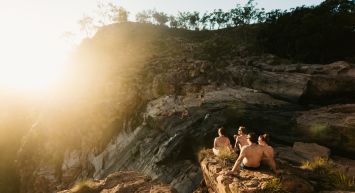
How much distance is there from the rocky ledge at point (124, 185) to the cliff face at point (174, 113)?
9.95 metres

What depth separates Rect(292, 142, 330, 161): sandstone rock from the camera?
2731cm

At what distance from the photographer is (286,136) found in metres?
30.2

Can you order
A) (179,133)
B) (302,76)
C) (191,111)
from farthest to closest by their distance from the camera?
(302,76)
(191,111)
(179,133)

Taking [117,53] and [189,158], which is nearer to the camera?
[189,158]

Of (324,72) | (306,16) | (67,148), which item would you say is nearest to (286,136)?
(324,72)

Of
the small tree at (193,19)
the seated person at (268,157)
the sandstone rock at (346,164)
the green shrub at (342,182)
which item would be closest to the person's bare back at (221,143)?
the seated person at (268,157)

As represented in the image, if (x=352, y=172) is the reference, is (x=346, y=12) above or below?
above

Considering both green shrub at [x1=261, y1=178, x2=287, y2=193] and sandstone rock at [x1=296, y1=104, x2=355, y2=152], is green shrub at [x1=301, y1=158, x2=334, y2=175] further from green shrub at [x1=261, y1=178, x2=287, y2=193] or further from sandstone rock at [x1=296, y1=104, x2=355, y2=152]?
sandstone rock at [x1=296, y1=104, x2=355, y2=152]

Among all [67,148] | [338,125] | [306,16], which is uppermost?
[306,16]

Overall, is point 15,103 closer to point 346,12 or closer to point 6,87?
point 6,87

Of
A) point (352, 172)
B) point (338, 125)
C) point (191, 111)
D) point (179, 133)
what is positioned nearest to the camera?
point (352, 172)

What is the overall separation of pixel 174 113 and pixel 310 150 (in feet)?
45.4

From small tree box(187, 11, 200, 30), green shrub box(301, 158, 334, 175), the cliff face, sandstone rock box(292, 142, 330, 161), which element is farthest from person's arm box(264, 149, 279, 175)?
small tree box(187, 11, 200, 30)

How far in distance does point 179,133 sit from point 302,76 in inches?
580
